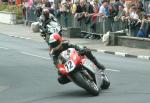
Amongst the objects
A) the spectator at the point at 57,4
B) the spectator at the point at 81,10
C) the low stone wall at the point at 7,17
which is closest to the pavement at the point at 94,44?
the spectator at the point at 81,10

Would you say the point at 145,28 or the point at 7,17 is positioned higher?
the point at 145,28

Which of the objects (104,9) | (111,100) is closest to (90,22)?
(104,9)

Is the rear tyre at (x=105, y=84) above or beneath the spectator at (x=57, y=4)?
beneath

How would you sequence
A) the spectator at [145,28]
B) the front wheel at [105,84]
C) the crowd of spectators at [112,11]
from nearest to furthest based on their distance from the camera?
1. the front wheel at [105,84]
2. the spectator at [145,28]
3. the crowd of spectators at [112,11]

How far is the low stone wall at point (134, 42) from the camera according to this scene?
25.1 meters

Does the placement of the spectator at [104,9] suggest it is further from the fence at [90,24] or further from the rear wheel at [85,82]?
the rear wheel at [85,82]

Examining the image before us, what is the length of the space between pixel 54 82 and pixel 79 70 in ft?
9.01

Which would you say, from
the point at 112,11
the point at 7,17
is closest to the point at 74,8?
the point at 112,11

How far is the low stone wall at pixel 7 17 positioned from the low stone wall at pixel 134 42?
20540 millimetres

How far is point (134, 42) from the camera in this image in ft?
85.3

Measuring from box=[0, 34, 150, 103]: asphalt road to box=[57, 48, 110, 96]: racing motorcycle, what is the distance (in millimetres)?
240

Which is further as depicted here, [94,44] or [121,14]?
[94,44]

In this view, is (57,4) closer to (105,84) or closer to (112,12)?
(112,12)

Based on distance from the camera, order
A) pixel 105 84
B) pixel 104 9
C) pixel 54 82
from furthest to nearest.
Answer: pixel 104 9, pixel 54 82, pixel 105 84
